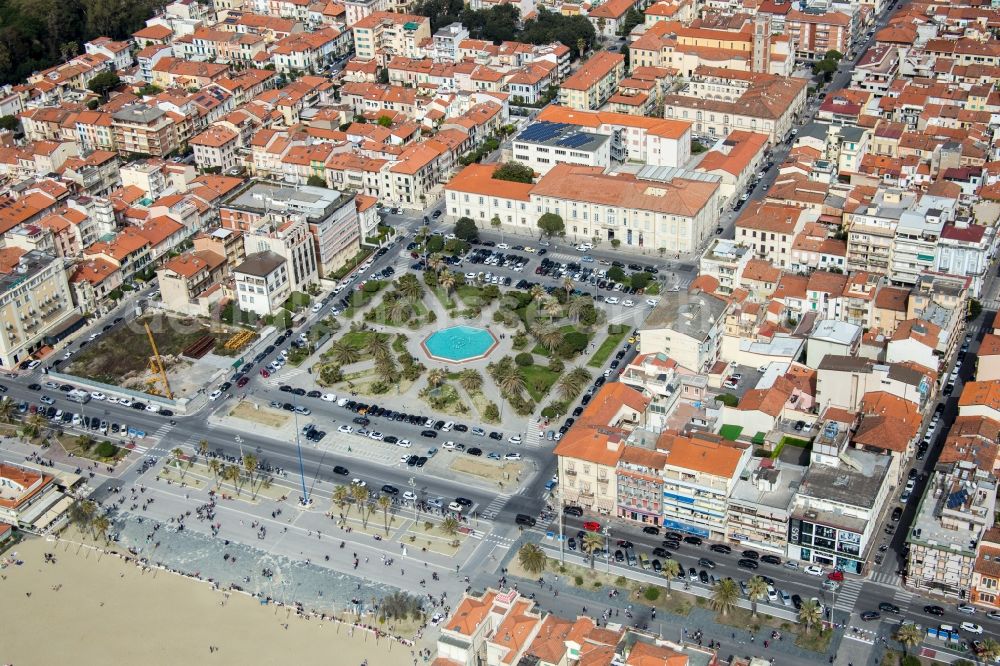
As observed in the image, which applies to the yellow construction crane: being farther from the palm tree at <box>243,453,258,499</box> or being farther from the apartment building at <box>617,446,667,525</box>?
the apartment building at <box>617,446,667,525</box>

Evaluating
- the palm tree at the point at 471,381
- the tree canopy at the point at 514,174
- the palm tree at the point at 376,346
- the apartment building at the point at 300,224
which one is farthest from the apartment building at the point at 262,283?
the tree canopy at the point at 514,174

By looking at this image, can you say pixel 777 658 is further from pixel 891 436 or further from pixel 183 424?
pixel 183 424

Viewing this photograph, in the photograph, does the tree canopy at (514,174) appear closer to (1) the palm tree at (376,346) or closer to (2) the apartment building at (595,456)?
(1) the palm tree at (376,346)

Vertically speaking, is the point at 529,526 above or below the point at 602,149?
below

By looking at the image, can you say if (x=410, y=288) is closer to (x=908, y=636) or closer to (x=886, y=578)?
(x=886, y=578)

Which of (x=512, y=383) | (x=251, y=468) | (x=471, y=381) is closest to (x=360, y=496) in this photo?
(x=251, y=468)

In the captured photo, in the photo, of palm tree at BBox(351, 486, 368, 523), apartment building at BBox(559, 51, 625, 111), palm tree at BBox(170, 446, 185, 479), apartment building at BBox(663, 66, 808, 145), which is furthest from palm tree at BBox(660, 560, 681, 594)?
apartment building at BBox(559, 51, 625, 111)

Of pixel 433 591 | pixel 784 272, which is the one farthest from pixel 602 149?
pixel 433 591

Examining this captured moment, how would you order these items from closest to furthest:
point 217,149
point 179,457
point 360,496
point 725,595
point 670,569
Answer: point 725,595 → point 670,569 → point 360,496 → point 179,457 → point 217,149
